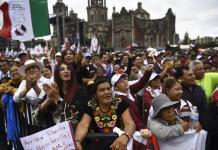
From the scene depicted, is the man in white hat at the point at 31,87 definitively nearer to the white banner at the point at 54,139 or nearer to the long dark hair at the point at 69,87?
the long dark hair at the point at 69,87

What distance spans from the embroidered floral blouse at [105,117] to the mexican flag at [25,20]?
295 centimetres

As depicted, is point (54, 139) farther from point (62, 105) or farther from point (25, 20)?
point (25, 20)

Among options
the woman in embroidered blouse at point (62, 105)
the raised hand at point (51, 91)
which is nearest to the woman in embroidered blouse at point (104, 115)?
the woman in embroidered blouse at point (62, 105)

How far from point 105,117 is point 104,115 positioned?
0.09ft

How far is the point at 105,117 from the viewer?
3719 mm

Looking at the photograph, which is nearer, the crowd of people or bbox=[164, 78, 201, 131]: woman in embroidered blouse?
the crowd of people

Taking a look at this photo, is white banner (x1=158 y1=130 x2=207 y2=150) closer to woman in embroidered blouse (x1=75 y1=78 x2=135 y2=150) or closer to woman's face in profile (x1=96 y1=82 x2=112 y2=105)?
woman in embroidered blouse (x1=75 y1=78 x2=135 y2=150)

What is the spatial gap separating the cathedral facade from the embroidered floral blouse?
287 ft

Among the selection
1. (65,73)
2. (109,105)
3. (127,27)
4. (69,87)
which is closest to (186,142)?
(109,105)

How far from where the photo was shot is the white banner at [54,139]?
3473 millimetres

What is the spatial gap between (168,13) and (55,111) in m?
118

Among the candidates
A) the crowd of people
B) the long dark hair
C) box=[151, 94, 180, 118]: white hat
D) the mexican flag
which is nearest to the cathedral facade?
the mexican flag

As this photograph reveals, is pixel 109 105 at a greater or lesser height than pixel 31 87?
lesser

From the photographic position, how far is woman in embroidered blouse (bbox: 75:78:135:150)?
3.68 m
